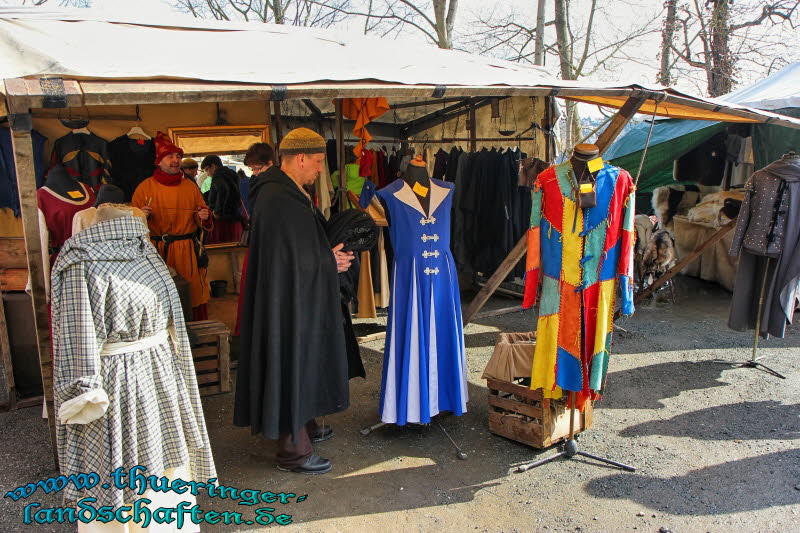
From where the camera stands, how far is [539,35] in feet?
45.7

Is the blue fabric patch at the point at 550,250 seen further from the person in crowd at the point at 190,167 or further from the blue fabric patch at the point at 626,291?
the person in crowd at the point at 190,167

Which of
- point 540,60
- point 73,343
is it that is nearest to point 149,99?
point 73,343

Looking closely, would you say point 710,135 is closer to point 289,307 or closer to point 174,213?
point 174,213

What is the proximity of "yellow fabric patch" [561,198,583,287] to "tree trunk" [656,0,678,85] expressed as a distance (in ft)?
50.5

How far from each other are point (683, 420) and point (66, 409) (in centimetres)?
417

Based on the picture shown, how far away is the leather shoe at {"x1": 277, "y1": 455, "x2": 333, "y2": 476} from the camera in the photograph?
3760 mm

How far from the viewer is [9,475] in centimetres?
379

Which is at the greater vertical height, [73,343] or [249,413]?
[73,343]

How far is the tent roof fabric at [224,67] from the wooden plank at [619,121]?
0.07 metres

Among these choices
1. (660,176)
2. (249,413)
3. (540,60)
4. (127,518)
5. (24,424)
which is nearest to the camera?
(127,518)

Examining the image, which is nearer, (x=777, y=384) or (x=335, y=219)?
(x=335, y=219)

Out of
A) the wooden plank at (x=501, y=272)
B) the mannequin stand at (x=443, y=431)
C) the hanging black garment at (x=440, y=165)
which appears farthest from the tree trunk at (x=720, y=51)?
the mannequin stand at (x=443, y=431)

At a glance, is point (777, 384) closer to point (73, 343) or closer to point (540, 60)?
point (73, 343)

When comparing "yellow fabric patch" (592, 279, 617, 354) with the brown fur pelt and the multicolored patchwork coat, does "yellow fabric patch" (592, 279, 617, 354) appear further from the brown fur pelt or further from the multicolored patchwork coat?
the brown fur pelt
